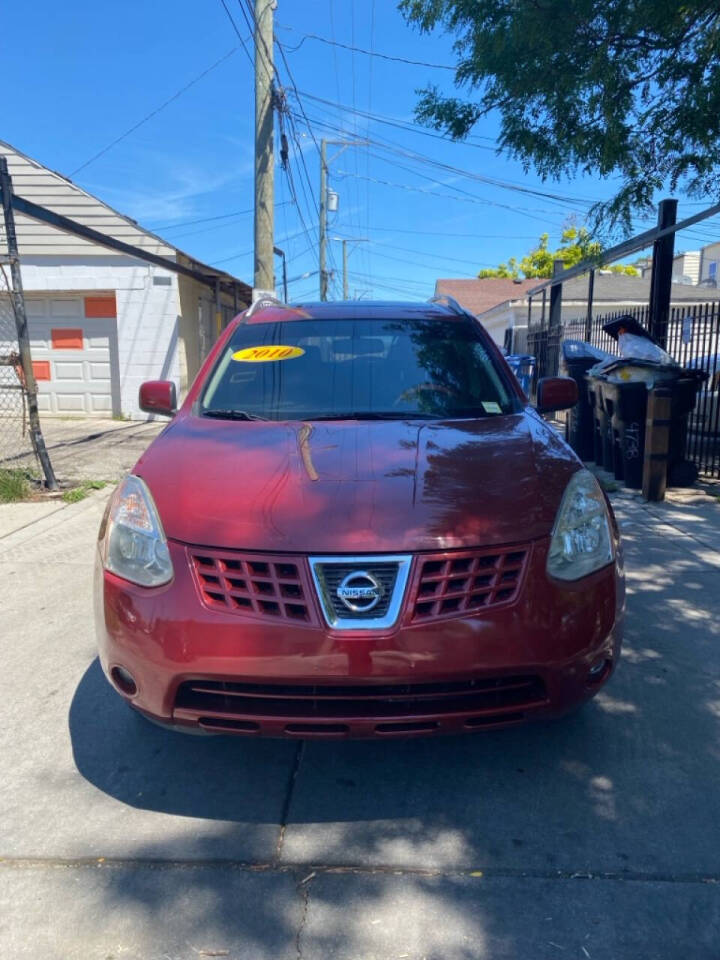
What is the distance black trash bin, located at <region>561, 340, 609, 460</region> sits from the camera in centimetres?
962

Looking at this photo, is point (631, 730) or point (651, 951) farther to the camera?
point (631, 730)

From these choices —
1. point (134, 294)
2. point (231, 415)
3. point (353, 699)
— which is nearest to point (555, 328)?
point (134, 294)

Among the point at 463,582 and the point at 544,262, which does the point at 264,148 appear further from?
the point at 544,262

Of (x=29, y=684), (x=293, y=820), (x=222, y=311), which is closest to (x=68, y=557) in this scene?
(x=29, y=684)

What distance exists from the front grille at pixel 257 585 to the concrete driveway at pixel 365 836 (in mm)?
795

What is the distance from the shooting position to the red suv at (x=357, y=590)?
7.88 feet

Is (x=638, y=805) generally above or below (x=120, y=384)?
below

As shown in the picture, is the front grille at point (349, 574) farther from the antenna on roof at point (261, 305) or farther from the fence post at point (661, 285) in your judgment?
the fence post at point (661, 285)

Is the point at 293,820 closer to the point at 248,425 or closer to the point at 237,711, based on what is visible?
the point at 237,711

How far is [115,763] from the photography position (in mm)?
3053

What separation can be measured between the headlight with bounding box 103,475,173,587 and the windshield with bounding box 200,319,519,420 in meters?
0.93

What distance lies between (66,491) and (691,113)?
21.1 ft

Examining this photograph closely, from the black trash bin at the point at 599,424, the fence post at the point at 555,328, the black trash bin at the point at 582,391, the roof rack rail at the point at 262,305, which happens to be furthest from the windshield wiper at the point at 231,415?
the fence post at the point at 555,328

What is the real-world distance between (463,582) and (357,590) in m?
0.34
